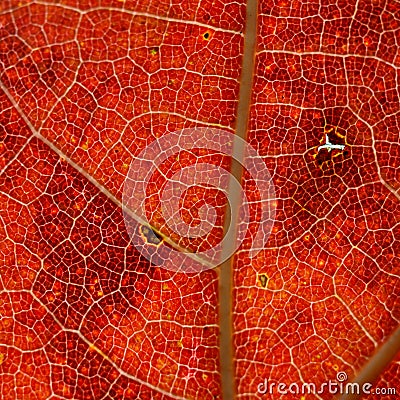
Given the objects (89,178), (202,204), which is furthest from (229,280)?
(89,178)

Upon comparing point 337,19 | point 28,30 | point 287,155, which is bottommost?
point 287,155

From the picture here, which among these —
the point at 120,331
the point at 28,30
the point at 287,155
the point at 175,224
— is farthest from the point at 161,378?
the point at 28,30

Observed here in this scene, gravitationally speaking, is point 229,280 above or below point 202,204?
below

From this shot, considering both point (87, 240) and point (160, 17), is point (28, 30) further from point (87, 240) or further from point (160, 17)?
point (87, 240)

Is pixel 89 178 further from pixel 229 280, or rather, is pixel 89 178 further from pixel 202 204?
pixel 229 280

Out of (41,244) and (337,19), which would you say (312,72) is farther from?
(41,244)

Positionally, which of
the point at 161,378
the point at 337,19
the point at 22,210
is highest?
the point at 337,19

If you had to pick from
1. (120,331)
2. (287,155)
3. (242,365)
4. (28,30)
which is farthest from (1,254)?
(287,155)

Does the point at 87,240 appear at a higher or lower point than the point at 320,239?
lower

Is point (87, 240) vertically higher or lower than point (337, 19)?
lower

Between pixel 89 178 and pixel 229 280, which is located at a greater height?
pixel 89 178
